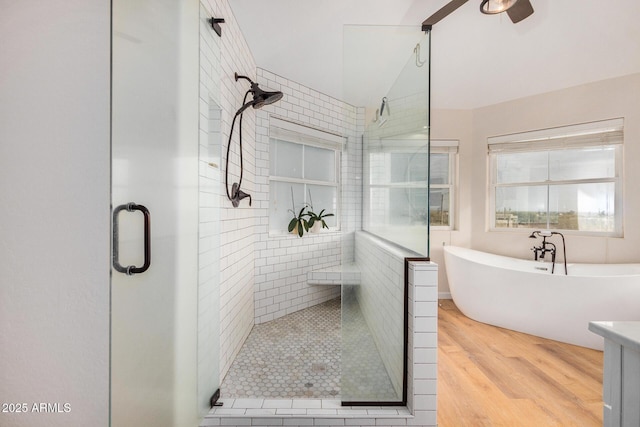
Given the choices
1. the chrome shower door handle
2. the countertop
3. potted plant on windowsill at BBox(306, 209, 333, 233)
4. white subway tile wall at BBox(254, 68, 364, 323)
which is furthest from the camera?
potted plant on windowsill at BBox(306, 209, 333, 233)

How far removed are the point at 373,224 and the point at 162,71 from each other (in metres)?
1.84

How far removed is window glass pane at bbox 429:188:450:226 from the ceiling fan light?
7.45 feet

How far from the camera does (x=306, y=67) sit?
8.48ft

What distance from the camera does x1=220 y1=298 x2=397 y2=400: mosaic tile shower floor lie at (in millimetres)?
1507

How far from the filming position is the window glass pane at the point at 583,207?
2.83 m

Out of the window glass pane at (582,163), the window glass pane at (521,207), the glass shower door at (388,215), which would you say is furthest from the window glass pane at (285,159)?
the window glass pane at (582,163)

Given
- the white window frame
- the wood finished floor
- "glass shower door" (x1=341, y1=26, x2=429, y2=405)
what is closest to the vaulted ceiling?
"glass shower door" (x1=341, y1=26, x2=429, y2=405)

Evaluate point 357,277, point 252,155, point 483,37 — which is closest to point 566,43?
point 483,37

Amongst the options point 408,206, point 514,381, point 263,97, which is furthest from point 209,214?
point 514,381

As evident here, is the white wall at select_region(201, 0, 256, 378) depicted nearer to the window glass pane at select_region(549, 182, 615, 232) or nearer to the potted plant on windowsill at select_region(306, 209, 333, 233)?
the potted plant on windowsill at select_region(306, 209, 333, 233)

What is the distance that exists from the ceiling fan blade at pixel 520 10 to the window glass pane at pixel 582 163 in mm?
2142
